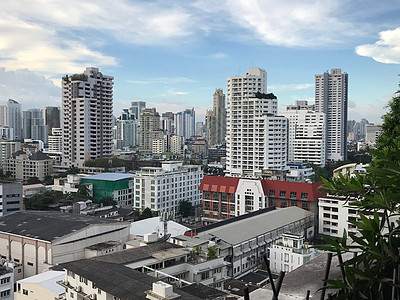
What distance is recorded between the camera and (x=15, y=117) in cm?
5438

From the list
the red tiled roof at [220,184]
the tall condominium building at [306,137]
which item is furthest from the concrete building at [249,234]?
the tall condominium building at [306,137]

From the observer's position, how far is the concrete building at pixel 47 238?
922 centimetres

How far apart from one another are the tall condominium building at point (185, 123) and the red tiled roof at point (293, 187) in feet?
162

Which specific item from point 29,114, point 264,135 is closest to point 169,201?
point 264,135

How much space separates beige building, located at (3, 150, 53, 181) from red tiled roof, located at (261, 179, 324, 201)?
667 inches

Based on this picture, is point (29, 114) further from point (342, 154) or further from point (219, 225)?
point (219, 225)

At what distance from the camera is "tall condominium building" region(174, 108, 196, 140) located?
66062 mm

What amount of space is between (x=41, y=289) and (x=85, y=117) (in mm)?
19350

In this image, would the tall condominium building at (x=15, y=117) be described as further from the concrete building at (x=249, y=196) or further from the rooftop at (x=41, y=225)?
the rooftop at (x=41, y=225)

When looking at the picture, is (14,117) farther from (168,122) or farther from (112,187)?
(112,187)

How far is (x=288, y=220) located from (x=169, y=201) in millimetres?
6723

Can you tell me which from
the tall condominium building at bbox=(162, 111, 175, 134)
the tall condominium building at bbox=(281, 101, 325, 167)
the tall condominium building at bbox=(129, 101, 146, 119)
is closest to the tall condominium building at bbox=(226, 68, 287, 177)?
the tall condominium building at bbox=(281, 101, 325, 167)

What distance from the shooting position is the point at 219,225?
11000 mm

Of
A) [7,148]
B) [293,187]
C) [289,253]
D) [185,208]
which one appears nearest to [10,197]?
[185,208]
